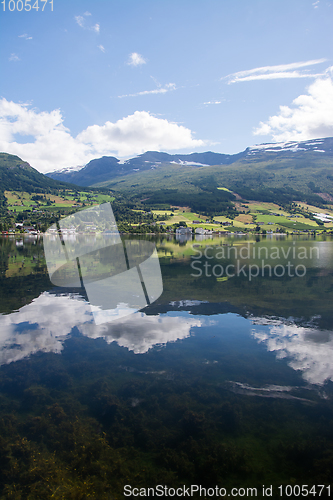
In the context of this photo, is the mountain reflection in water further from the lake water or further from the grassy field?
the grassy field

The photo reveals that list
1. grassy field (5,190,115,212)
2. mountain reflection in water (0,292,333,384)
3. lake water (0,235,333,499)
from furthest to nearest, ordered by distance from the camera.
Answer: grassy field (5,190,115,212) < mountain reflection in water (0,292,333,384) < lake water (0,235,333,499)

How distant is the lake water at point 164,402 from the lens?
5.48 m

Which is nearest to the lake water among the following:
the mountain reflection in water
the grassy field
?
the mountain reflection in water

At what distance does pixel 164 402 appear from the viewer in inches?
298

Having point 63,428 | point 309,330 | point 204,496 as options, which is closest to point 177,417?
point 204,496

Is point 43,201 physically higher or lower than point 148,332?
higher

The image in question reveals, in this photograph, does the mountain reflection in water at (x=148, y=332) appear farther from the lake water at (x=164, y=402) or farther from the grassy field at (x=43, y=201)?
the grassy field at (x=43, y=201)

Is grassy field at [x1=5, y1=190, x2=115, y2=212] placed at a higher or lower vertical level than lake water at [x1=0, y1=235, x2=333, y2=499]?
higher

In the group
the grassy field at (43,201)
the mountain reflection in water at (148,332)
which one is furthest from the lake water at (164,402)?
the grassy field at (43,201)

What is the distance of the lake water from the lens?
5.48 m

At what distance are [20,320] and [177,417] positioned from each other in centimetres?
972

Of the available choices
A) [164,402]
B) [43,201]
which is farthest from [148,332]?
[43,201]

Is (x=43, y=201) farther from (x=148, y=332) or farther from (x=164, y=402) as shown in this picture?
(x=164, y=402)

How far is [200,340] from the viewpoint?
1157cm
